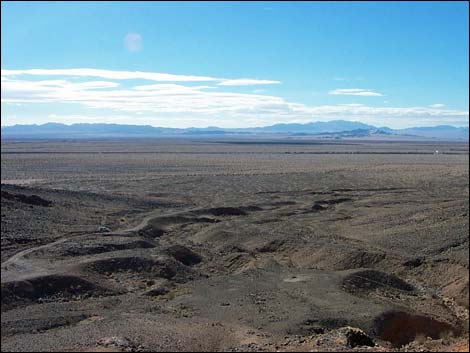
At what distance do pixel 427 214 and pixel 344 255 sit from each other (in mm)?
12490

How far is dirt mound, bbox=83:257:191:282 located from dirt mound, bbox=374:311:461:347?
8.05m

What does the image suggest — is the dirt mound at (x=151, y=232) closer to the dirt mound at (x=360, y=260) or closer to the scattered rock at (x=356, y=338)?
the dirt mound at (x=360, y=260)

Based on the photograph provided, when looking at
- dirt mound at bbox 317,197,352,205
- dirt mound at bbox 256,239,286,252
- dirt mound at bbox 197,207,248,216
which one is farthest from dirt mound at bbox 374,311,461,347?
dirt mound at bbox 317,197,352,205

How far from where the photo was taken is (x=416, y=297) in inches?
902

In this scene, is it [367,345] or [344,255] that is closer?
[367,345]

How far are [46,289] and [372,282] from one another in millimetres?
11801

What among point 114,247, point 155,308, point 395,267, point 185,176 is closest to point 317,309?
point 155,308

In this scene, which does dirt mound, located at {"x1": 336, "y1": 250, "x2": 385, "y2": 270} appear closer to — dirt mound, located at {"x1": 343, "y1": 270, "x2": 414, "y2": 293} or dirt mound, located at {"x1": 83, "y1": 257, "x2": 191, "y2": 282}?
dirt mound, located at {"x1": 343, "y1": 270, "x2": 414, "y2": 293}

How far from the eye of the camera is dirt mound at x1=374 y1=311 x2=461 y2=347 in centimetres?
1877

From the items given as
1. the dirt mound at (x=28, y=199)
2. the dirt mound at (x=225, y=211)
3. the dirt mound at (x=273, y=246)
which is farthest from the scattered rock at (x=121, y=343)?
the dirt mound at (x=225, y=211)

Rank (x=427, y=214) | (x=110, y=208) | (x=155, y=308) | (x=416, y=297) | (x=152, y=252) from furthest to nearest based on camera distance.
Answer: (x=110, y=208)
(x=427, y=214)
(x=152, y=252)
(x=416, y=297)
(x=155, y=308)

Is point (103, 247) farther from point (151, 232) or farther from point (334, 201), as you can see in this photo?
point (334, 201)

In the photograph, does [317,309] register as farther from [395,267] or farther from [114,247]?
[114,247]

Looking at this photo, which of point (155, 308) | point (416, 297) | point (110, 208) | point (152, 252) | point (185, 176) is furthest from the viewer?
point (185, 176)
